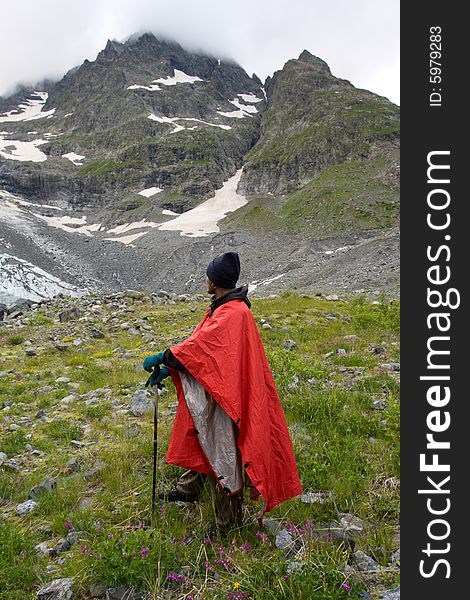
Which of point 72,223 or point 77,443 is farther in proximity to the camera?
point 72,223

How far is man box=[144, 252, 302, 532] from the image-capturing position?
132 inches

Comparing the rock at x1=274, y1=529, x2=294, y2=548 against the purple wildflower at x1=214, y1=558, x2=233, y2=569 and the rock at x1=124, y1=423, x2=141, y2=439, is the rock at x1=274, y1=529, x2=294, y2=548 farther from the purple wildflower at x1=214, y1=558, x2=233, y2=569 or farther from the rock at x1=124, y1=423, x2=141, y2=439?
the rock at x1=124, y1=423, x2=141, y2=439

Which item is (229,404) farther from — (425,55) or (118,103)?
(118,103)

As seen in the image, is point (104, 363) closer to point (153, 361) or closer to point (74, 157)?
point (153, 361)

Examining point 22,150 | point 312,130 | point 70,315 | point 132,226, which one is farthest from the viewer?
point 22,150

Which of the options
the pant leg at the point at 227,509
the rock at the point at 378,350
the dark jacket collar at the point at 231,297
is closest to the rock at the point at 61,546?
the pant leg at the point at 227,509

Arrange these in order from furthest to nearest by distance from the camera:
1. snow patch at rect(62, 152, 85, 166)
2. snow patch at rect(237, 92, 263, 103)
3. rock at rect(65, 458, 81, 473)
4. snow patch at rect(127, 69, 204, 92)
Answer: snow patch at rect(237, 92, 263, 103) → snow patch at rect(127, 69, 204, 92) → snow patch at rect(62, 152, 85, 166) → rock at rect(65, 458, 81, 473)

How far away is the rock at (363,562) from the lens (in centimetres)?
293

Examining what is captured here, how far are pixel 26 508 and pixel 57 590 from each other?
143 cm

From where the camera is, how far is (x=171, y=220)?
76.7 meters

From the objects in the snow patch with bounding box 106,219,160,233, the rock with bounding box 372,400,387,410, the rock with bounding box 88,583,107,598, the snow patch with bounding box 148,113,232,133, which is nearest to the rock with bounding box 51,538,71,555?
the rock with bounding box 88,583,107,598

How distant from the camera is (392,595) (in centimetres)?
260

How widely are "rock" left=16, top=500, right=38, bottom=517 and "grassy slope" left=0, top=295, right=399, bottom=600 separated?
6 cm

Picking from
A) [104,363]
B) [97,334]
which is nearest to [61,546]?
[104,363]
